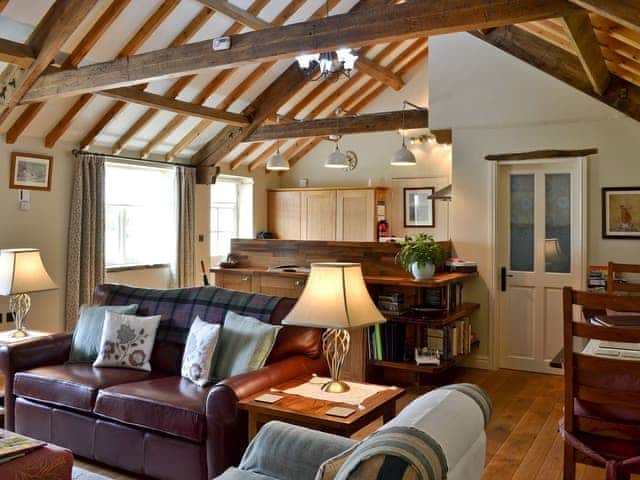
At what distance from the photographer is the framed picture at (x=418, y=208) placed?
931cm

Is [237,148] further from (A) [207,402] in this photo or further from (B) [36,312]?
(A) [207,402]

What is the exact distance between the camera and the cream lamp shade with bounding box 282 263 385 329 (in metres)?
2.75

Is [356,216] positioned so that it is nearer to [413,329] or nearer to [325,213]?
[325,213]

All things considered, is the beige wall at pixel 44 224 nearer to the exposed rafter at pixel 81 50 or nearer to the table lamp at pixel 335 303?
the exposed rafter at pixel 81 50

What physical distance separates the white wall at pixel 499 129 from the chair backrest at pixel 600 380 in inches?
129

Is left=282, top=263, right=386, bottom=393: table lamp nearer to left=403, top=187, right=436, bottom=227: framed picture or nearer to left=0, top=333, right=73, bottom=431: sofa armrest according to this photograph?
left=0, top=333, right=73, bottom=431: sofa armrest

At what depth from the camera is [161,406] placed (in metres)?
3.16

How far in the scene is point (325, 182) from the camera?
10.3 meters

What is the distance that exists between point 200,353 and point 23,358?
1.29m

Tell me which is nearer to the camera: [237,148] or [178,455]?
[178,455]

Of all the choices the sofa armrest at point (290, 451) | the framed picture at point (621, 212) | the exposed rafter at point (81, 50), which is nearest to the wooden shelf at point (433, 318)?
the framed picture at point (621, 212)

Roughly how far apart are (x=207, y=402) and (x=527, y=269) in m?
3.84

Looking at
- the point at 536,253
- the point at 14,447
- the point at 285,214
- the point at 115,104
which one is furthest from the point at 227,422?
the point at 285,214

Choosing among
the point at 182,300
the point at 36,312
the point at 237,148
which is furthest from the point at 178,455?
the point at 237,148
